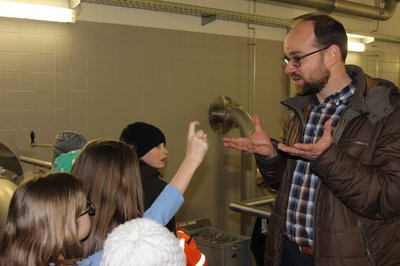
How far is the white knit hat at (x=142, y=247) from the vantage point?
3.91 ft

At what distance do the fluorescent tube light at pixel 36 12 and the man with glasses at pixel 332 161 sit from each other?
7.12ft

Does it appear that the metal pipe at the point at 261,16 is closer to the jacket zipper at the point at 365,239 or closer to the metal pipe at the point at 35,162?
the metal pipe at the point at 35,162

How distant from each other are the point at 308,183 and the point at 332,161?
31 centimetres

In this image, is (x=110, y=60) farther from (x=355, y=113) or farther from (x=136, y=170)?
(x=355, y=113)

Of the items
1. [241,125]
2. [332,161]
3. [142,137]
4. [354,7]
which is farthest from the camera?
[354,7]

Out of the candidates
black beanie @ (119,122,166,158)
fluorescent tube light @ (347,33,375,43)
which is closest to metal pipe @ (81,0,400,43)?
fluorescent tube light @ (347,33,375,43)

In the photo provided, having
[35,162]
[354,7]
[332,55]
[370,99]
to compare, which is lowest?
[35,162]

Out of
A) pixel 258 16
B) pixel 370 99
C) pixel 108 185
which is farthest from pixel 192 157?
pixel 258 16

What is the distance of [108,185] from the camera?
1.85 metres

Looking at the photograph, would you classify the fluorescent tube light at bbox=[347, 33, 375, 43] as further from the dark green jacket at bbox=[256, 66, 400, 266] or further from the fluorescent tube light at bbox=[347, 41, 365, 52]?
the dark green jacket at bbox=[256, 66, 400, 266]

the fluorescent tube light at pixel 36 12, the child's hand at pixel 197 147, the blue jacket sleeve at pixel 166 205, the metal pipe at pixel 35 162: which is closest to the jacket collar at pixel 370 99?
the child's hand at pixel 197 147

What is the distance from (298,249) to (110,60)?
287 centimetres

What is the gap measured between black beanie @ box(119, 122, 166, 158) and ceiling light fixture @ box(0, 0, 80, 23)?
4.20 ft

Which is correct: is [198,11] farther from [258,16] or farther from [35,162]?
[35,162]
